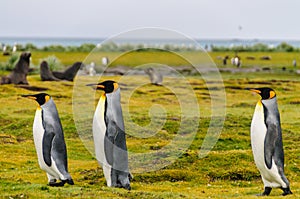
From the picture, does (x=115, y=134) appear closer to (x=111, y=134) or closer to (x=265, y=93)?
(x=111, y=134)

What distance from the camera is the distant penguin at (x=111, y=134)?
11938 mm

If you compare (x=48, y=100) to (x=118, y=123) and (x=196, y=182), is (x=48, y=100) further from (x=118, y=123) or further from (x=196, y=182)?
(x=196, y=182)

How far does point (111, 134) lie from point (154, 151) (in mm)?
7104

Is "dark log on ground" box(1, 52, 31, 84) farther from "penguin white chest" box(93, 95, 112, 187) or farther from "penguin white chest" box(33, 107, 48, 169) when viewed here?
"penguin white chest" box(93, 95, 112, 187)

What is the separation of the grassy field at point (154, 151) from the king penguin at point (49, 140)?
42 cm

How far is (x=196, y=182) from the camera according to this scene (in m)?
15.2

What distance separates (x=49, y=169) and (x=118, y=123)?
5.70 ft

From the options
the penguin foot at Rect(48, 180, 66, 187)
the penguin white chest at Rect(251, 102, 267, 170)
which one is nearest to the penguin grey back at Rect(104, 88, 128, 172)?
the penguin foot at Rect(48, 180, 66, 187)

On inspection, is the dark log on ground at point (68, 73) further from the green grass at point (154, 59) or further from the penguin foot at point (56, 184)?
the penguin foot at point (56, 184)

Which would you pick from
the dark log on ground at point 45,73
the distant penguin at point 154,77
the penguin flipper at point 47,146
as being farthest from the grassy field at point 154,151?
the distant penguin at point 154,77

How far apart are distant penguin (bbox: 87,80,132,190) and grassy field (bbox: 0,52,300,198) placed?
0.46m

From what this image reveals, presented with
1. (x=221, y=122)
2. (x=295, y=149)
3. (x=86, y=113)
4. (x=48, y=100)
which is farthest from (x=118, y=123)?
(x=86, y=113)

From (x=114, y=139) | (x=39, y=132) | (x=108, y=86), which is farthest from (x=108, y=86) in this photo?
(x=39, y=132)

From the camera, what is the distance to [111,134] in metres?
11.9
